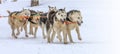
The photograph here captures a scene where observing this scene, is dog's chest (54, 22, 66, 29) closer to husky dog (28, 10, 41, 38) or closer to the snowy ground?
the snowy ground

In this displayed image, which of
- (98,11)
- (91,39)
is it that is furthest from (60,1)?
(91,39)

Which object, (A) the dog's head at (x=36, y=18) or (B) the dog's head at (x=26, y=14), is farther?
(B) the dog's head at (x=26, y=14)

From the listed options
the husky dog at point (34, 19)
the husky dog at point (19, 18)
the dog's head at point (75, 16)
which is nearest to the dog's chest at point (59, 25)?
the dog's head at point (75, 16)

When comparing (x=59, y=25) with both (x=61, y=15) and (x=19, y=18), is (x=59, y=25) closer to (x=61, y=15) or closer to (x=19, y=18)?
(x=61, y=15)

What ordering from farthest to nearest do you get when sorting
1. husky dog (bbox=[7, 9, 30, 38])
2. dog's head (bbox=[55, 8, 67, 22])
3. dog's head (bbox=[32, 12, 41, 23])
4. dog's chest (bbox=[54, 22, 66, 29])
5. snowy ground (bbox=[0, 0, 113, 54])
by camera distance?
husky dog (bbox=[7, 9, 30, 38]) < dog's head (bbox=[32, 12, 41, 23]) < dog's chest (bbox=[54, 22, 66, 29]) < dog's head (bbox=[55, 8, 67, 22]) < snowy ground (bbox=[0, 0, 113, 54])

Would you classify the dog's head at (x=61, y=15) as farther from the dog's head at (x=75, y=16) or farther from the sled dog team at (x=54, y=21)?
the dog's head at (x=75, y=16)

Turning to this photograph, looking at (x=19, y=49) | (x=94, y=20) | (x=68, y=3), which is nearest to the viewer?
(x=19, y=49)

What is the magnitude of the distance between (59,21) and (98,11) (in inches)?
430

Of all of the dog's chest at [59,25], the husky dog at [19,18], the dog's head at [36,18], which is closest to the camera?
the dog's chest at [59,25]

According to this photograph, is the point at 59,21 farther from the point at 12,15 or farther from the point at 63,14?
the point at 12,15

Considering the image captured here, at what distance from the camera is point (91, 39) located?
13.8 meters

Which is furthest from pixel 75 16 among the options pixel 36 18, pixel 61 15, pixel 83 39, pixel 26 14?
pixel 26 14

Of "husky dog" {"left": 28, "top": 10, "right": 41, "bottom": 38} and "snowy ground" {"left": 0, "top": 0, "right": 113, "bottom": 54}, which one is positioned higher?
"husky dog" {"left": 28, "top": 10, "right": 41, "bottom": 38}

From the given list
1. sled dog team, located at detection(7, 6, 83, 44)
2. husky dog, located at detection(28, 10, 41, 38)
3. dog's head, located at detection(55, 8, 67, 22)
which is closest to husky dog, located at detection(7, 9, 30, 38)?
sled dog team, located at detection(7, 6, 83, 44)
